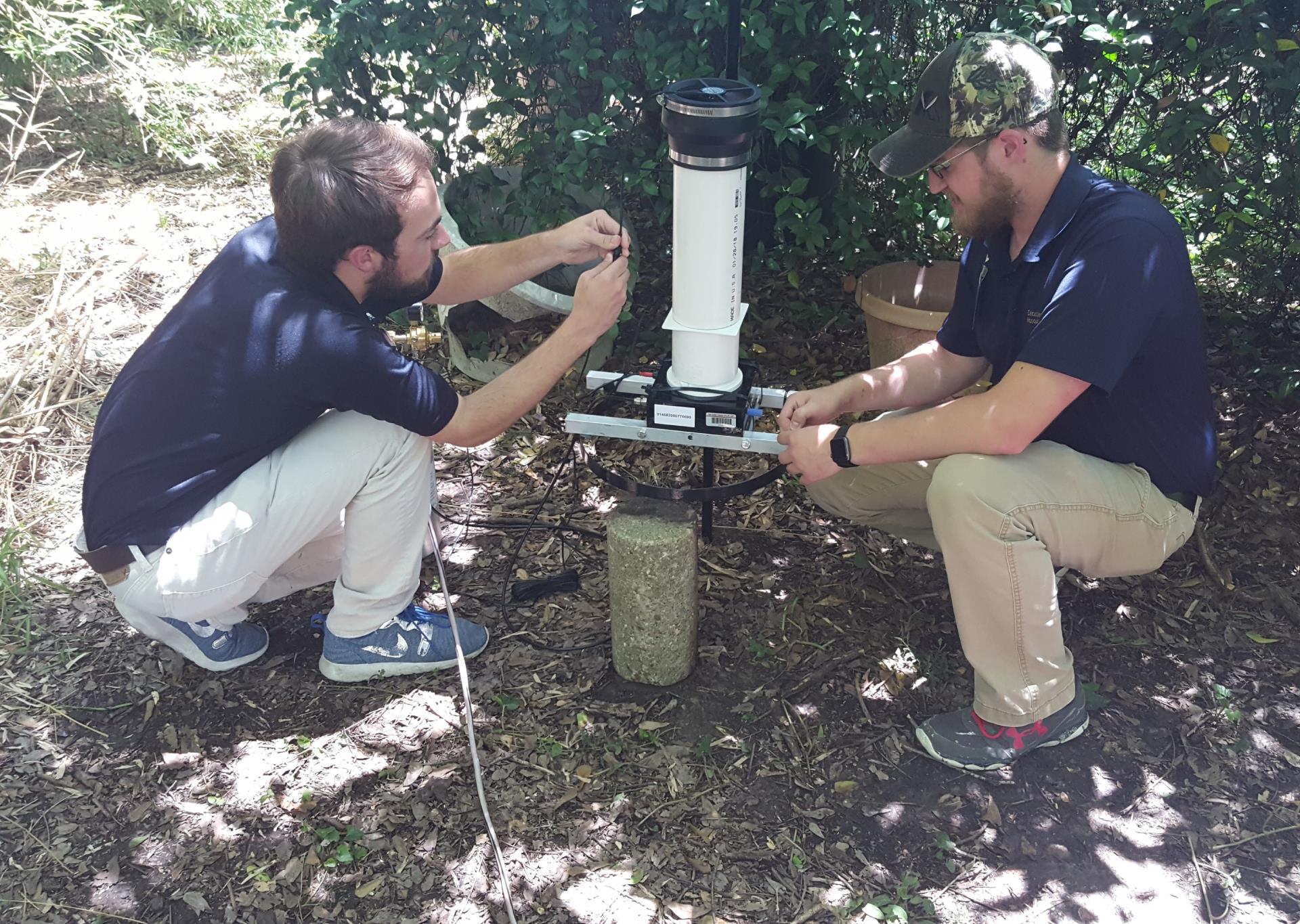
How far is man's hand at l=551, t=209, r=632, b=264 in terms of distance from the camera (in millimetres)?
2764

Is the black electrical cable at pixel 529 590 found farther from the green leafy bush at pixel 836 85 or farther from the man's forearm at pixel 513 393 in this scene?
the green leafy bush at pixel 836 85

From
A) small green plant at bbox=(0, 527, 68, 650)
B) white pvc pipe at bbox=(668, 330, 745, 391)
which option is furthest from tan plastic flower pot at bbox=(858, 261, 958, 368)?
small green plant at bbox=(0, 527, 68, 650)

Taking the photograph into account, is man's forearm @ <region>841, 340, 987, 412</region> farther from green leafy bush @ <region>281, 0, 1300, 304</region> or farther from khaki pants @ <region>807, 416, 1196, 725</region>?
green leafy bush @ <region>281, 0, 1300, 304</region>

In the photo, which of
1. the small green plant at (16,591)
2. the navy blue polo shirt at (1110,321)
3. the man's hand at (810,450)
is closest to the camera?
the navy blue polo shirt at (1110,321)

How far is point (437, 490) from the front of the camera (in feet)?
12.6

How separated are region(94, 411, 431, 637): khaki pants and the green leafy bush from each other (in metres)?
1.49

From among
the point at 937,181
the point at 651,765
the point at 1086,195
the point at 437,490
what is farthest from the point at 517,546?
the point at 1086,195

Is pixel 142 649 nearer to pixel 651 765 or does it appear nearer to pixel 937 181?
pixel 651 765

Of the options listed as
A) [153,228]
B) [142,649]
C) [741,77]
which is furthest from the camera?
[153,228]

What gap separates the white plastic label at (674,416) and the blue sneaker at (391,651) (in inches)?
36.7

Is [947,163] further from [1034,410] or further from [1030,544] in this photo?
[1030,544]

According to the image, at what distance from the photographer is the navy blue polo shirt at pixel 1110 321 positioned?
2.27m

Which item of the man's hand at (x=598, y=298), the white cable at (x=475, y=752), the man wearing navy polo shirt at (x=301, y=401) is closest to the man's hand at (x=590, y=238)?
the man wearing navy polo shirt at (x=301, y=401)

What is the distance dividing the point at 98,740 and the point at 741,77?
3008 millimetres
